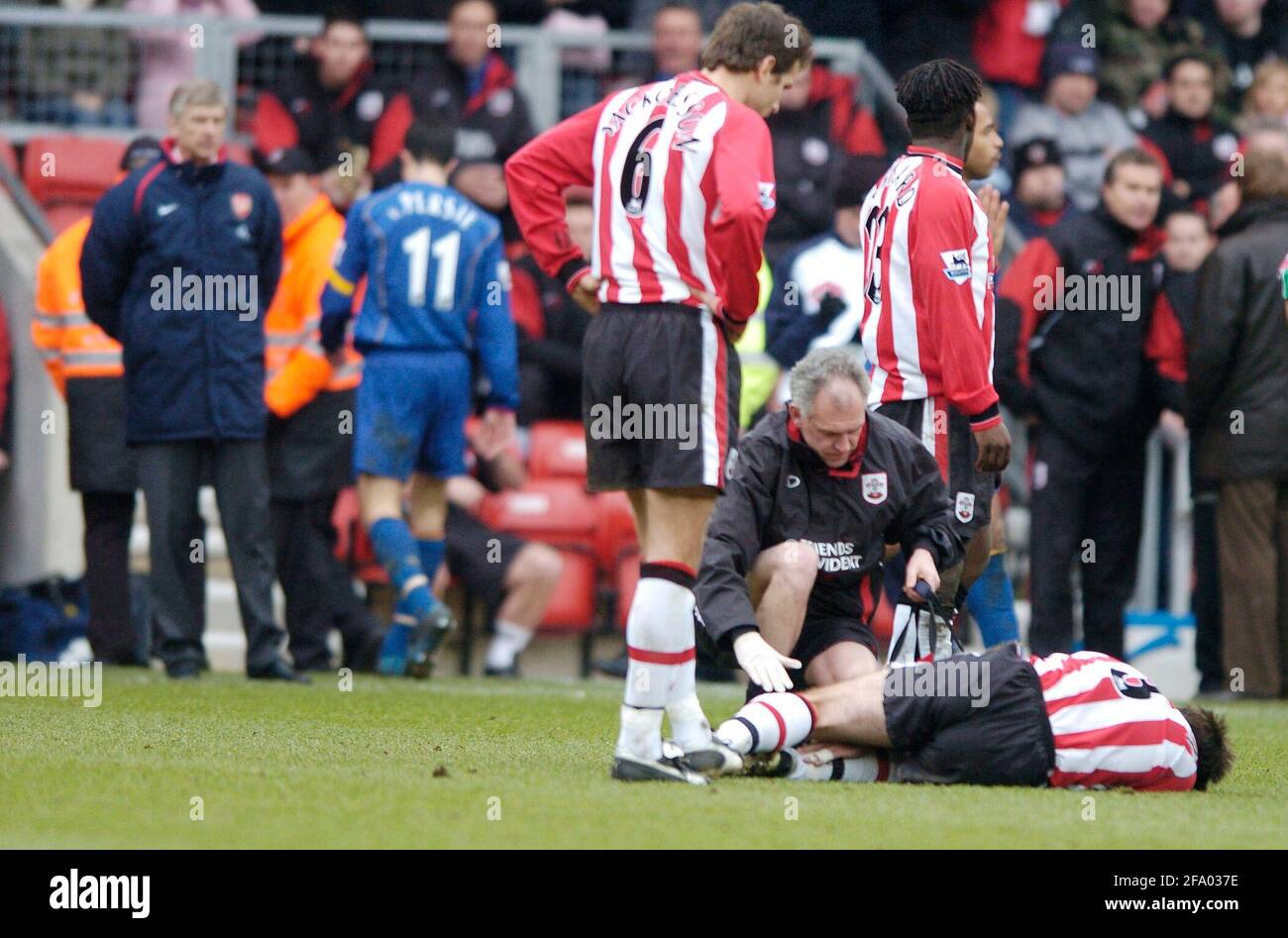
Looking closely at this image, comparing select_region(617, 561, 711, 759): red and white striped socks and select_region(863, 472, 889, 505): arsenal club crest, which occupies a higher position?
select_region(863, 472, 889, 505): arsenal club crest

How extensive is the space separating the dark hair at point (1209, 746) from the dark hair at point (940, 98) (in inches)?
82.7

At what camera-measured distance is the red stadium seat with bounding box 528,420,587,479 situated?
1245 cm

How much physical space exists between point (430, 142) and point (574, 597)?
8.78ft

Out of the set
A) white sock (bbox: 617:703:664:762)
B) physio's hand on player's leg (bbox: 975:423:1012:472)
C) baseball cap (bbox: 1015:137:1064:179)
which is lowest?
white sock (bbox: 617:703:664:762)

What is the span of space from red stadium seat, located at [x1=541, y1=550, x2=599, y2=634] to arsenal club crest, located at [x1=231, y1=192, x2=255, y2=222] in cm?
297

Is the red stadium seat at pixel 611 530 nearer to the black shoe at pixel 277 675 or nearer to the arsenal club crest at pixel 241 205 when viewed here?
the black shoe at pixel 277 675

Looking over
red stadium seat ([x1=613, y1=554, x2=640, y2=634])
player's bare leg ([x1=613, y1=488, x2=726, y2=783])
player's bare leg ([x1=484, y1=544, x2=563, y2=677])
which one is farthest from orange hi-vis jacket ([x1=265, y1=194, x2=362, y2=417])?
player's bare leg ([x1=613, y1=488, x2=726, y2=783])

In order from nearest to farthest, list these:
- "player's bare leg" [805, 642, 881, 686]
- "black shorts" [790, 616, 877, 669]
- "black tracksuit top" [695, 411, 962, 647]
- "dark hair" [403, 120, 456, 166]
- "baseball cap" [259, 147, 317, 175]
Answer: "black tracksuit top" [695, 411, 962, 647]
"player's bare leg" [805, 642, 881, 686]
"black shorts" [790, 616, 877, 669]
"dark hair" [403, 120, 456, 166]
"baseball cap" [259, 147, 317, 175]

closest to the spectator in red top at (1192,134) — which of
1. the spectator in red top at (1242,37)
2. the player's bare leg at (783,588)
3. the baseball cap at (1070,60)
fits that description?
the baseball cap at (1070,60)

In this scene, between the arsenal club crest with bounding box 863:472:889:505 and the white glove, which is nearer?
the white glove

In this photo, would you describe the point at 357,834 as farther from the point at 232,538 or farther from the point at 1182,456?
the point at 1182,456

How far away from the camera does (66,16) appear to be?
13.2m

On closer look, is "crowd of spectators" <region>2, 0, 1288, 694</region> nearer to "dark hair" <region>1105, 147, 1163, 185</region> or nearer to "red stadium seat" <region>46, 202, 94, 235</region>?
"dark hair" <region>1105, 147, 1163, 185</region>

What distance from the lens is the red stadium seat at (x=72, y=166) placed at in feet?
42.2
